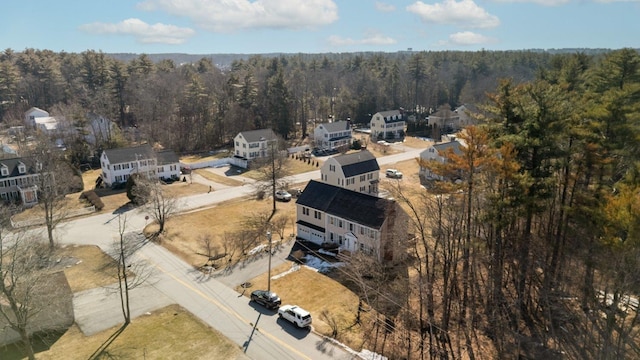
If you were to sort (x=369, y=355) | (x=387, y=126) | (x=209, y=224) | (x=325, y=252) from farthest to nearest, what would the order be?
(x=387, y=126), (x=209, y=224), (x=325, y=252), (x=369, y=355)

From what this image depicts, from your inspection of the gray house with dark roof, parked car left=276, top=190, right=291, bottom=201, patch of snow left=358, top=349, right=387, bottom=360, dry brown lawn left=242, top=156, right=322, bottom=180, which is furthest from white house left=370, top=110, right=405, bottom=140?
patch of snow left=358, top=349, right=387, bottom=360

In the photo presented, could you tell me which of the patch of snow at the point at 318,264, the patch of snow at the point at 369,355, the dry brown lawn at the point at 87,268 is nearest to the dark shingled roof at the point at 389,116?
the patch of snow at the point at 318,264

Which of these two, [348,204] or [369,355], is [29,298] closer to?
[369,355]

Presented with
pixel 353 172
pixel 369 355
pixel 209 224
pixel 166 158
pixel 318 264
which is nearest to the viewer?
pixel 369 355

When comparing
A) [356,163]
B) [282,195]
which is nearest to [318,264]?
[282,195]

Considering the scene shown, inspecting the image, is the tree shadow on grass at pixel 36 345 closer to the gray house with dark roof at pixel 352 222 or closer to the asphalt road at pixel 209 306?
the asphalt road at pixel 209 306

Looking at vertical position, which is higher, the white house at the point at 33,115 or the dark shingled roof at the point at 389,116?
the white house at the point at 33,115

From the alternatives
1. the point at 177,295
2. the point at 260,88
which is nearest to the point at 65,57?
the point at 260,88
